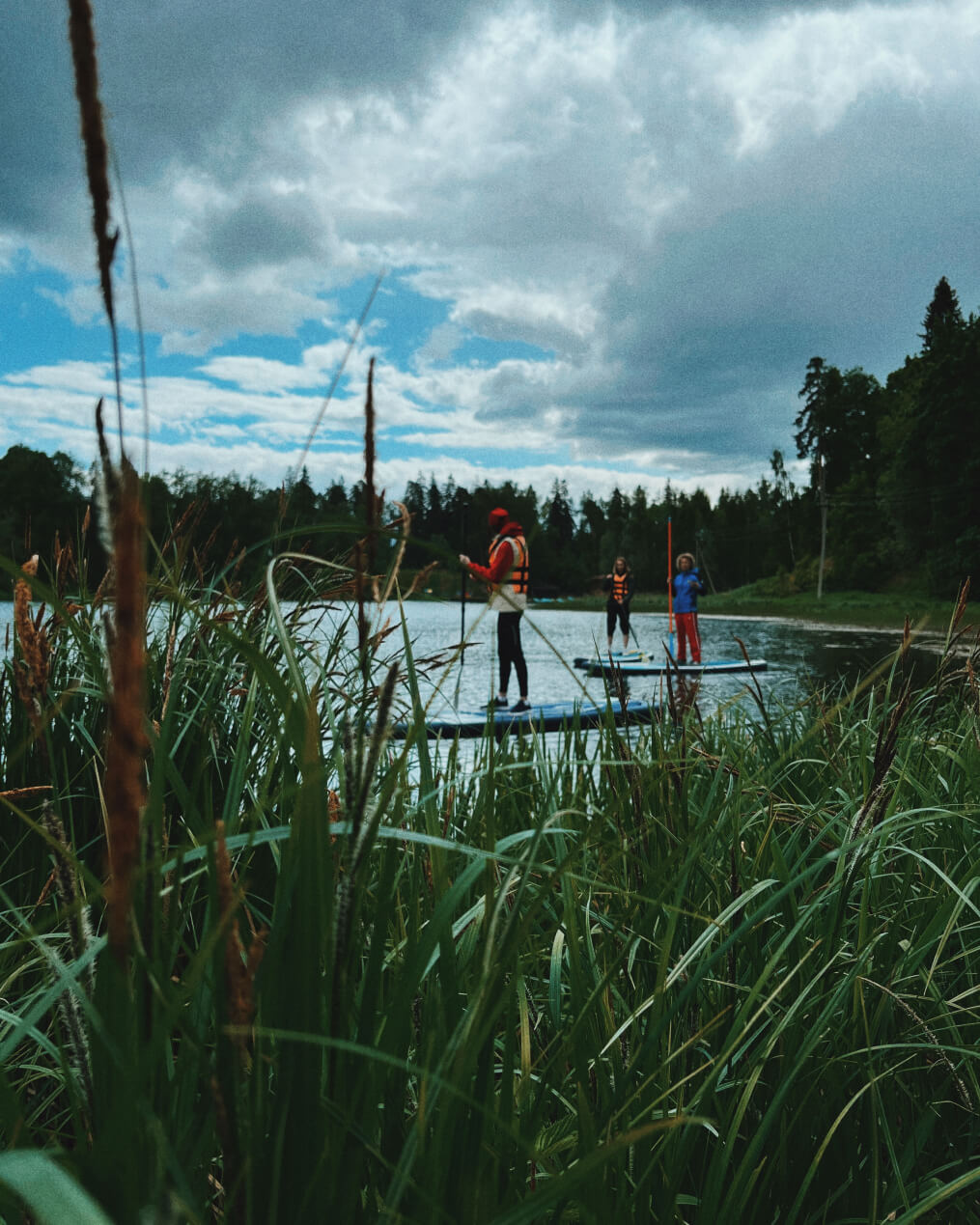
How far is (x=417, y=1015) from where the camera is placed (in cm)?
125

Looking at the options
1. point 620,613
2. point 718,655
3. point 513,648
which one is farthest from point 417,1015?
point 718,655

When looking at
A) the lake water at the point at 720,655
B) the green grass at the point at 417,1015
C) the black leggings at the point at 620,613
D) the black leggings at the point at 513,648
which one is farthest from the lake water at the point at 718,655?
the green grass at the point at 417,1015

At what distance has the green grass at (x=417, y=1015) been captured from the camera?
21.4 inches

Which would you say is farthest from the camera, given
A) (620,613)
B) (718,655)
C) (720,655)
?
(718,655)

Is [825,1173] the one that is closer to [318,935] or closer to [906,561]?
[318,935]

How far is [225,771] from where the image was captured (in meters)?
2.09

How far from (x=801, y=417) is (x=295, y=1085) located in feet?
255

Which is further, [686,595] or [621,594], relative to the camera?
[621,594]

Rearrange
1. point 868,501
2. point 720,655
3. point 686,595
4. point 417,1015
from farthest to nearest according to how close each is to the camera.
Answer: point 868,501
point 720,655
point 686,595
point 417,1015

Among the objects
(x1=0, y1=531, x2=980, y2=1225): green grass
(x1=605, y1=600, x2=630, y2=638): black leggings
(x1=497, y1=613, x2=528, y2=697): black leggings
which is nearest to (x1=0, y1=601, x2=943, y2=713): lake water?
(x1=497, y1=613, x2=528, y2=697): black leggings

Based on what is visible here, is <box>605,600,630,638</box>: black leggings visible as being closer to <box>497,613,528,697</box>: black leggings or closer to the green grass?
<box>497,613,528,697</box>: black leggings

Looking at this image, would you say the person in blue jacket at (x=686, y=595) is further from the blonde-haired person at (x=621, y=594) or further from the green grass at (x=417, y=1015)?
the green grass at (x=417, y=1015)

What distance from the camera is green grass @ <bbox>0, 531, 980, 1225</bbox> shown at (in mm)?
543

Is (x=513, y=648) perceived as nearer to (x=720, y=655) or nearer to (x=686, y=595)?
(x=686, y=595)
